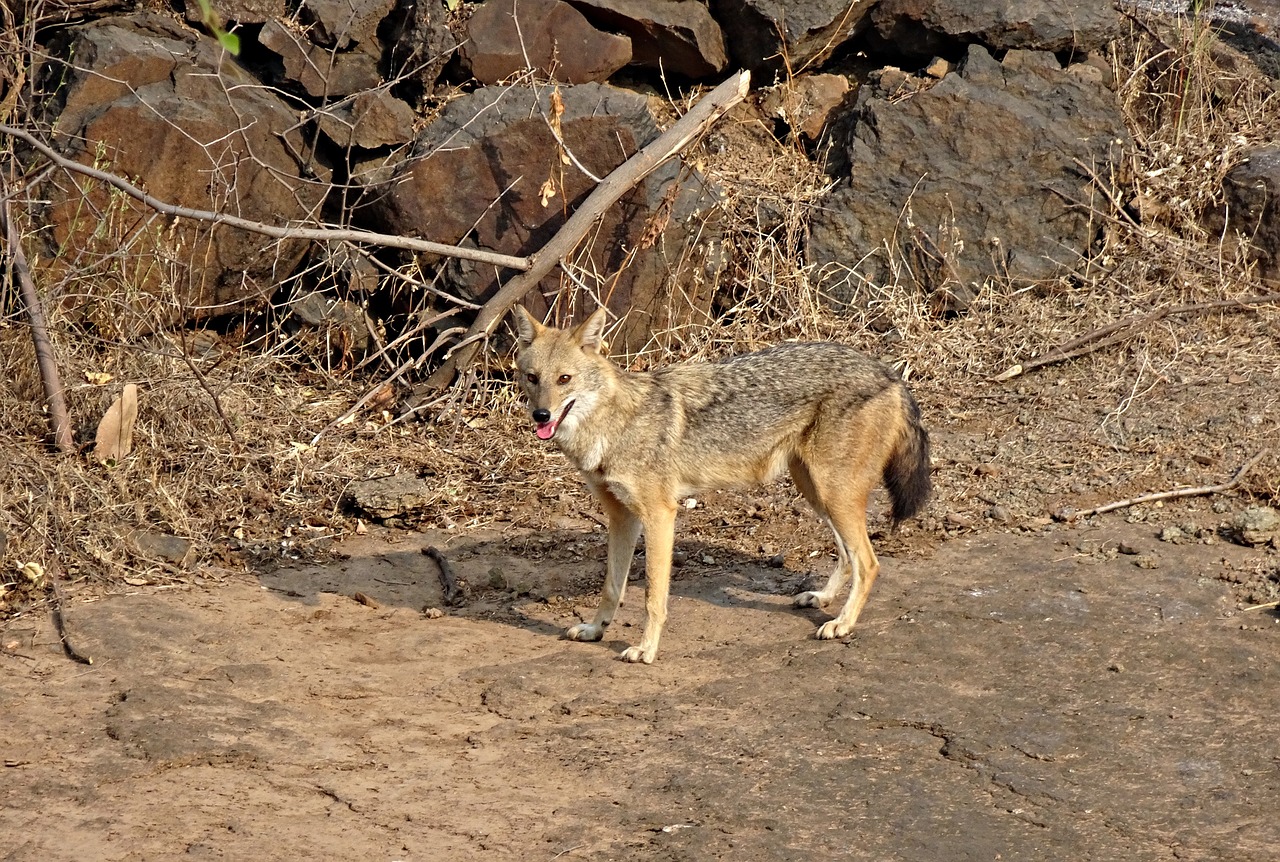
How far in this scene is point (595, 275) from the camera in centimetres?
968

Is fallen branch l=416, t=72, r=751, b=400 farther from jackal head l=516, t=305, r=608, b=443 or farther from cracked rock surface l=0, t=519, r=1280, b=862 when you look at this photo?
jackal head l=516, t=305, r=608, b=443

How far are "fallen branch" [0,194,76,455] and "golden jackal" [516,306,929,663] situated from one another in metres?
3.08

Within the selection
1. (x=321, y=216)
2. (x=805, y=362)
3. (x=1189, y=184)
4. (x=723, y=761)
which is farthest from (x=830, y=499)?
(x=1189, y=184)

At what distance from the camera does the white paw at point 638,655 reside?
21.3 feet

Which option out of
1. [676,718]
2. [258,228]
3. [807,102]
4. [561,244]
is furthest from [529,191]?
[676,718]

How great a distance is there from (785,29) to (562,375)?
5.66 metres

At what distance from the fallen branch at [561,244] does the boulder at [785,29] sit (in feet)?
6.03

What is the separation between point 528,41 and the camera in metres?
10.5

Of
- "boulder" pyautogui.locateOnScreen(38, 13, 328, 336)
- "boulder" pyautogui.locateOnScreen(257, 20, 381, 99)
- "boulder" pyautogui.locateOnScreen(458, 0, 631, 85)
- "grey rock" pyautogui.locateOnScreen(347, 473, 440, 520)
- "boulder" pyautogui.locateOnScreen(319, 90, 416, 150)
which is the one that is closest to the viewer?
"grey rock" pyautogui.locateOnScreen(347, 473, 440, 520)

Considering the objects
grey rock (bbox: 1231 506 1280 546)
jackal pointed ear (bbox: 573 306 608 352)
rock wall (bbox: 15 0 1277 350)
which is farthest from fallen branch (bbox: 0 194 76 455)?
grey rock (bbox: 1231 506 1280 546)

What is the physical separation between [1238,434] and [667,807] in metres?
5.19

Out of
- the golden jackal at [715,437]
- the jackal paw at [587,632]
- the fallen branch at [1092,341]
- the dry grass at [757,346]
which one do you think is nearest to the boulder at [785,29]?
the dry grass at [757,346]

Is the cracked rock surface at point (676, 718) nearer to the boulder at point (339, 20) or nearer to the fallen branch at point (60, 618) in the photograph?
the fallen branch at point (60, 618)

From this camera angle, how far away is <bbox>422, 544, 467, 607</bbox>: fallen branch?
7430mm
